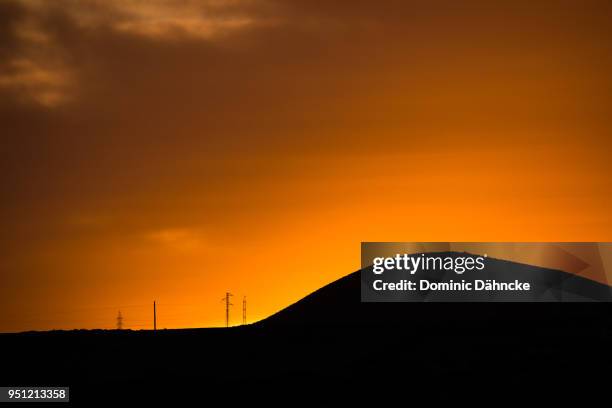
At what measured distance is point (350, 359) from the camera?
8719 centimetres

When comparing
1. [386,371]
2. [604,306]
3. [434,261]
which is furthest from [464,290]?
[386,371]

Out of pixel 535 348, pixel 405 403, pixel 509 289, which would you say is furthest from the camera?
pixel 509 289

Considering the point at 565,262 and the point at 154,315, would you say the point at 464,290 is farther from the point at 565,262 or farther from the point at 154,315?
the point at 154,315

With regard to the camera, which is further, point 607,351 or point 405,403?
point 607,351

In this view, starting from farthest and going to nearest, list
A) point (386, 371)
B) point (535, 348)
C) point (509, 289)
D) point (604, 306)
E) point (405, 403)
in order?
point (509, 289) < point (604, 306) < point (535, 348) < point (386, 371) < point (405, 403)

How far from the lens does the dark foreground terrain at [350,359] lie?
2876 inches

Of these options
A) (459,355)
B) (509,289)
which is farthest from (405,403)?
(509,289)

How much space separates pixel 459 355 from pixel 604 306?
36.9 meters

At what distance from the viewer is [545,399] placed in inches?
2761

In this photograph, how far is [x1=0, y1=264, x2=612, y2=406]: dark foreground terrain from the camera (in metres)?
73.1

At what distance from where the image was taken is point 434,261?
404ft

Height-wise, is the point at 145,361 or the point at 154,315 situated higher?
the point at 154,315

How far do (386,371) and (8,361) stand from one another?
109ft

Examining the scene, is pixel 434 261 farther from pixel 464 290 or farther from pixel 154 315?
pixel 154 315
